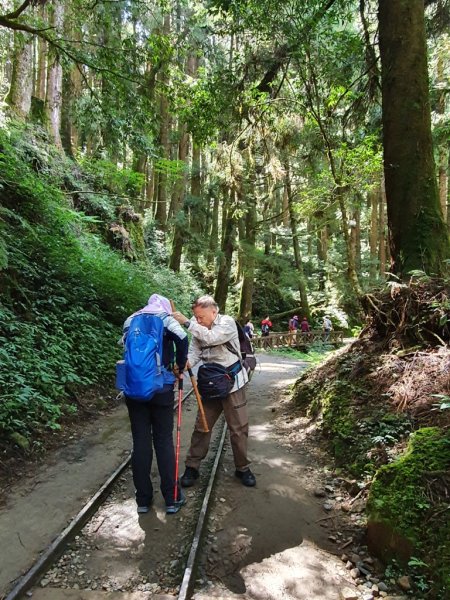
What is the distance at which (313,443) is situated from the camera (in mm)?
5957

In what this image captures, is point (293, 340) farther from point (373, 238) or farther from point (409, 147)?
point (409, 147)

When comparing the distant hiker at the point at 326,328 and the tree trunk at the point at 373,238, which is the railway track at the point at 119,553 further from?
the tree trunk at the point at 373,238

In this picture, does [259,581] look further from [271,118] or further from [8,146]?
[271,118]

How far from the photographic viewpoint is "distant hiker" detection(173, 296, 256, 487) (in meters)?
4.36

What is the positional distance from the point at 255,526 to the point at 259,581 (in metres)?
0.72

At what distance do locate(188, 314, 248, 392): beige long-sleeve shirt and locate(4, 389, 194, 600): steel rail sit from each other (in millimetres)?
1512

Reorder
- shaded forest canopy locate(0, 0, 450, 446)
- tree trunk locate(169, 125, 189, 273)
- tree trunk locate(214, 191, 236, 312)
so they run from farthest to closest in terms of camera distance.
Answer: tree trunk locate(169, 125, 189, 273) < tree trunk locate(214, 191, 236, 312) < shaded forest canopy locate(0, 0, 450, 446)

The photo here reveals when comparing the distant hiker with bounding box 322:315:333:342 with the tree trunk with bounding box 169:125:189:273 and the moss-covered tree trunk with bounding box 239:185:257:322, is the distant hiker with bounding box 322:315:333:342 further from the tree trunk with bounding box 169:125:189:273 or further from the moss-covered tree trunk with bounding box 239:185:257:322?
the tree trunk with bounding box 169:125:189:273

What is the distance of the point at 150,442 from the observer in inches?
153

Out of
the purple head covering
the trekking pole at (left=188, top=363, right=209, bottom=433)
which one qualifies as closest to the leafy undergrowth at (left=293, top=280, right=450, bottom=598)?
the trekking pole at (left=188, top=363, right=209, bottom=433)

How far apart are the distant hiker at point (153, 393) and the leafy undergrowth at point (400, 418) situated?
6.02 feet

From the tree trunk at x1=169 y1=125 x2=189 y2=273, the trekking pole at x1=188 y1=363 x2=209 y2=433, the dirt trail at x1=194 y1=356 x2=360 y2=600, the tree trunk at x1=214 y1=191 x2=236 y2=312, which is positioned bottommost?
the dirt trail at x1=194 y1=356 x2=360 y2=600

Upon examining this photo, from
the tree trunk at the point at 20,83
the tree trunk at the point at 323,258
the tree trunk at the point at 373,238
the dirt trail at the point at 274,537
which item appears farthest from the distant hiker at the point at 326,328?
the dirt trail at the point at 274,537

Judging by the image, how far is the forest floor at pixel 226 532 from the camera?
2.94 meters
